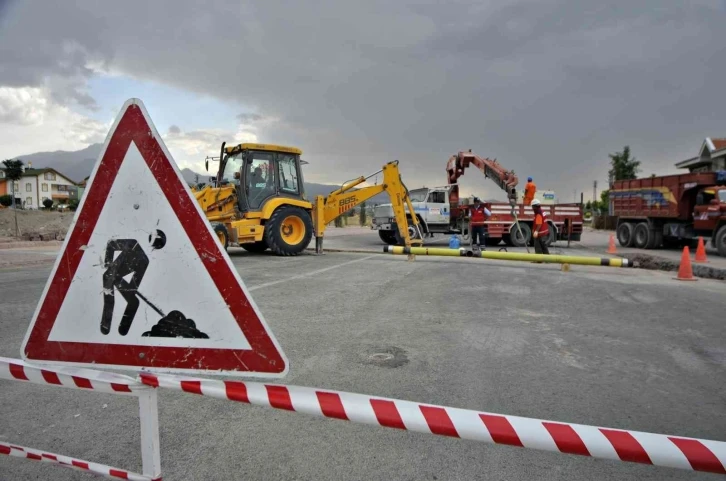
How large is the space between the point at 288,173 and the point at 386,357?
32.9 feet

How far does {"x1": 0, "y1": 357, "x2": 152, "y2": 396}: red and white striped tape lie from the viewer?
199 centimetres

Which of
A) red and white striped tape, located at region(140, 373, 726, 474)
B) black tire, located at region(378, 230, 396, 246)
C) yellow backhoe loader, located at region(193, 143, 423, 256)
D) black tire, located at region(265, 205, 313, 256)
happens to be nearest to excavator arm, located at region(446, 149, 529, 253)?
black tire, located at region(378, 230, 396, 246)

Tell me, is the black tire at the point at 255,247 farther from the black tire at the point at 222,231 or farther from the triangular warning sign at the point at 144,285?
the triangular warning sign at the point at 144,285

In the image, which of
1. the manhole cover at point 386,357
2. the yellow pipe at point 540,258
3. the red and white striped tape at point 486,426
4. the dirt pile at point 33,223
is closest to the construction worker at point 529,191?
the yellow pipe at point 540,258

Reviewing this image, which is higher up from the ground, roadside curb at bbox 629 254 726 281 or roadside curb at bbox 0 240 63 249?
roadside curb at bbox 0 240 63 249

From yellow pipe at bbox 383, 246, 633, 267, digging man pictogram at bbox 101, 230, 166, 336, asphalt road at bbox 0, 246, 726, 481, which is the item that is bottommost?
asphalt road at bbox 0, 246, 726, 481

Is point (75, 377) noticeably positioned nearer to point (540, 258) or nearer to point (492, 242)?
point (540, 258)

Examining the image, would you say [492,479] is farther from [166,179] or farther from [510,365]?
[166,179]

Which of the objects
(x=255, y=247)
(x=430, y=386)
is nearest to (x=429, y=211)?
(x=255, y=247)

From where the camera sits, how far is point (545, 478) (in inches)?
101

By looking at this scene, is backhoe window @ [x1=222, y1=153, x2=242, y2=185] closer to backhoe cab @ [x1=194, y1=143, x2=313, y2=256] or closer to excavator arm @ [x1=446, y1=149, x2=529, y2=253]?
backhoe cab @ [x1=194, y1=143, x2=313, y2=256]

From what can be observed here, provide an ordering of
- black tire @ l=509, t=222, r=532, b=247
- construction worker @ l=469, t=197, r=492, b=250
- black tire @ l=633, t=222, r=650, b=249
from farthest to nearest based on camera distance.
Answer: black tire @ l=509, t=222, r=532, b=247, black tire @ l=633, t=222, r=650, b=249, construction worker @ l=469, t=197, r=492, b=250

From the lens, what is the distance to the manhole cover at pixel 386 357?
4.35 metres

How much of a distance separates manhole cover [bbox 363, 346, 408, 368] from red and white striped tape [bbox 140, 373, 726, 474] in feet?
8.30
